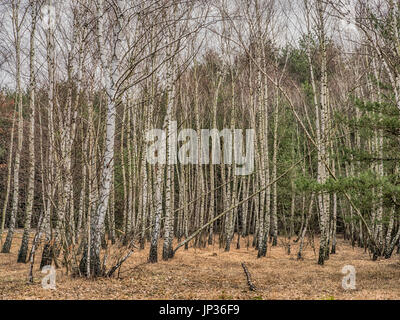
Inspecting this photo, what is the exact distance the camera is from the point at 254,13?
10375 millimetres

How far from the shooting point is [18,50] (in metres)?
9.67

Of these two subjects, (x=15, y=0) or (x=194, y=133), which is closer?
(x=15, y=0)

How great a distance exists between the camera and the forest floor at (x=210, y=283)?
5047mm

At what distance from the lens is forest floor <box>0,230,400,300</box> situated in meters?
5.05

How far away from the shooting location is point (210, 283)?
6250 millimetres

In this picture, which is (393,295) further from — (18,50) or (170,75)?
(18,50)

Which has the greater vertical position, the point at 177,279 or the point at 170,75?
the point at 170,75

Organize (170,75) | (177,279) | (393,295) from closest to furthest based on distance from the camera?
(393,295)
(177,279)
(170,75)
